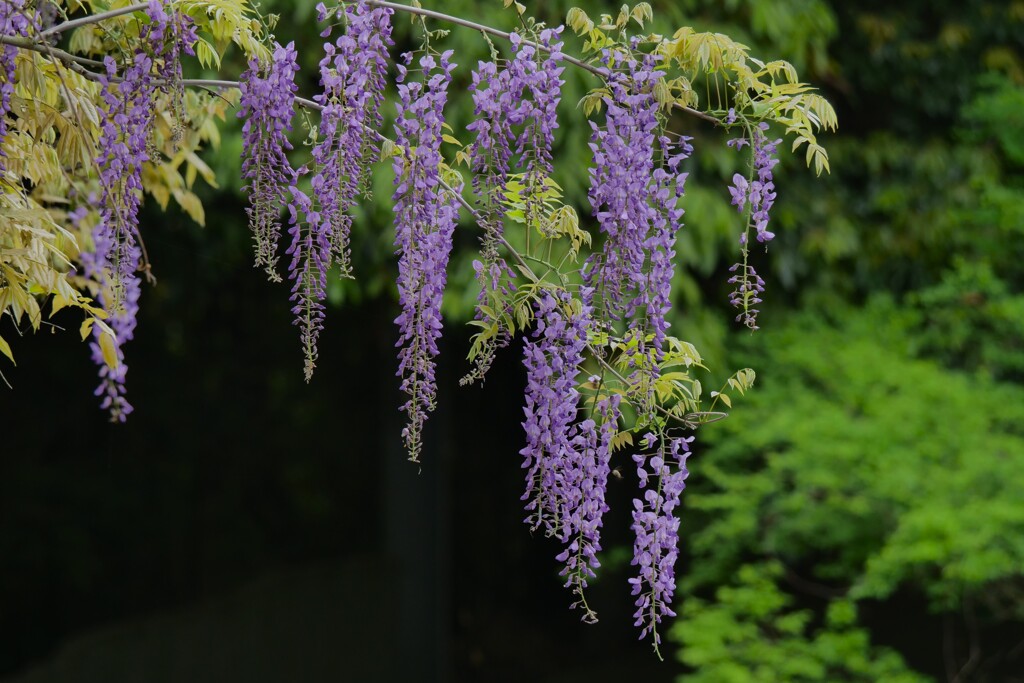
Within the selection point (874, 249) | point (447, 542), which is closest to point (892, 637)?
point (874, 249)

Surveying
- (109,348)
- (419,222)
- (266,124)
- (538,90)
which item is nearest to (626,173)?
(538,90)

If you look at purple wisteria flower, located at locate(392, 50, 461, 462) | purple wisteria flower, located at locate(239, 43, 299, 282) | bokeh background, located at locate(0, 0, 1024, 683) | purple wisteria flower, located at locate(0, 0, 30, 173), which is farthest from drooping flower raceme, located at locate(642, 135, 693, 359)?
bokeh background, located at locate(0, 0, 1024, 683)

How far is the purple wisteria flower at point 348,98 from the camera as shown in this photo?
5.90ft

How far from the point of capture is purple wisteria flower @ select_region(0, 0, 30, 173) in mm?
1875

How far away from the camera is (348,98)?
1811 mm

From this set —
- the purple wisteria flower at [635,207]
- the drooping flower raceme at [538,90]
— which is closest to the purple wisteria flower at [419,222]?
the drooping flower raceme at [538,90]

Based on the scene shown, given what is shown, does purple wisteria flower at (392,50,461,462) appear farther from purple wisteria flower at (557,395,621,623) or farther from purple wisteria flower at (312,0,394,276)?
purple wisteria flower at (557,395,621,623)

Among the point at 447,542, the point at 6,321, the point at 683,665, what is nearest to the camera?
the point at 6,321

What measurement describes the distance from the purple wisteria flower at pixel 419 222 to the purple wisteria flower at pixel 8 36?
24.1 inches

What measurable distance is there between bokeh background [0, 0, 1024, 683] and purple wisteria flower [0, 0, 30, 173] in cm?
175

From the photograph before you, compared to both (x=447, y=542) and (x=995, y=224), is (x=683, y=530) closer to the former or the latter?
(x=447, y=542)

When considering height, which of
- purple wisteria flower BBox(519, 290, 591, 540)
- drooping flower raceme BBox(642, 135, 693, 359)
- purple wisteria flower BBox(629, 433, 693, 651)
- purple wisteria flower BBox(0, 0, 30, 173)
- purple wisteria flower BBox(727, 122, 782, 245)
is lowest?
purple wisteria flower BBox(629, 433, 693, 651)

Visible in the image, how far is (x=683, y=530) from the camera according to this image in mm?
4516

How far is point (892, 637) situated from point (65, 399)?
10.3ft
